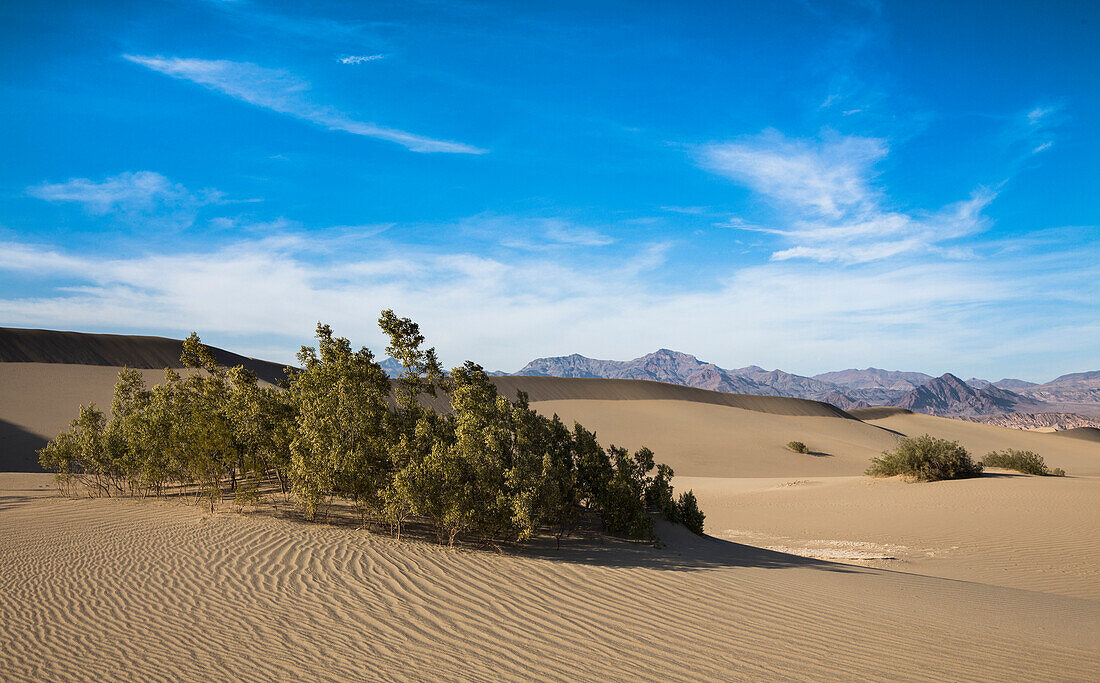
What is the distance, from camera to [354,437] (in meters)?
11.1

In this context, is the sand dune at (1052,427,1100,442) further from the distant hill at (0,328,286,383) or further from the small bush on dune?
the distant hill at (0,328,286,383)

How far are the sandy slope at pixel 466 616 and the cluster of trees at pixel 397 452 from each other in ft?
3.01

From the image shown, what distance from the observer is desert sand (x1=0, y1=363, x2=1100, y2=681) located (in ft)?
18.5

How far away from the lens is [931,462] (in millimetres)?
22812

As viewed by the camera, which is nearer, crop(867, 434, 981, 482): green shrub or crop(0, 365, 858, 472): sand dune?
crop(867, 434, 981, 482): green shrub

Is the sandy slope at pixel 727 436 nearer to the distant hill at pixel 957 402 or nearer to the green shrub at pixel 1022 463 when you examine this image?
the green shrub at pixel 1022 463

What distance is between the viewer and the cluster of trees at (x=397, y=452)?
10.1 meters

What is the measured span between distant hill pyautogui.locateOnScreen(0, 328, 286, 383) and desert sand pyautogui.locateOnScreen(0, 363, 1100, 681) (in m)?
46.3

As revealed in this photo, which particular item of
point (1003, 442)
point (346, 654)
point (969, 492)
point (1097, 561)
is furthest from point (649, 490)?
point (1003, 442)

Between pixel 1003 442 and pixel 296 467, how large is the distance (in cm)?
6699

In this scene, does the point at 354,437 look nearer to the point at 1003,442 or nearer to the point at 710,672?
the point at 710,672

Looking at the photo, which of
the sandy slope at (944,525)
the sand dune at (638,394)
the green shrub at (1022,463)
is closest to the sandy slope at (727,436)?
the sand dune at (638,394)

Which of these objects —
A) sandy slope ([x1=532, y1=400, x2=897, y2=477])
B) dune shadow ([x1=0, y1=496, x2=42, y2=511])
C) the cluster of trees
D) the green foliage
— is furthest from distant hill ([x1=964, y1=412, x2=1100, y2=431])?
dune shadow ([x1=0, y1=496, x2=42, y2=511])

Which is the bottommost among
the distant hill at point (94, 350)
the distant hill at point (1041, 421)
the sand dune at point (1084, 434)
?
the sand dune at point (1084, 434)
